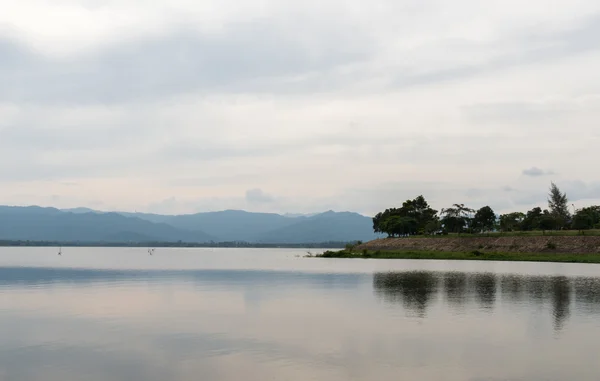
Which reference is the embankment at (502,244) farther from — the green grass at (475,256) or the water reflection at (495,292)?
the water reflection at (495,292)

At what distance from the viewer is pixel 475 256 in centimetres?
15150

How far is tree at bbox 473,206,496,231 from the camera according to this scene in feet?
594

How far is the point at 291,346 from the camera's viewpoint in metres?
32.7

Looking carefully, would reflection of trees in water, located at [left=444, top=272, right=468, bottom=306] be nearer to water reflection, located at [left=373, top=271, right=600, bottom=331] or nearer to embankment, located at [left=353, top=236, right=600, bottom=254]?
water reflection, located at [left=373, top=271, right=600, bottom=331]

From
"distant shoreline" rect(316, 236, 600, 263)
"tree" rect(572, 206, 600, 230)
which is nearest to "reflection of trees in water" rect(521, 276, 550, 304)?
"distant shoreline" rect(316, 236, 600, 263)

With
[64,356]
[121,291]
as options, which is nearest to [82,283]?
[121,291]

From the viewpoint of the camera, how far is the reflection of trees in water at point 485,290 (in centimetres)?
5305

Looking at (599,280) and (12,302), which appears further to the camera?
(599,280)

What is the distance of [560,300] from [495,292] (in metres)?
Answer: 8.69

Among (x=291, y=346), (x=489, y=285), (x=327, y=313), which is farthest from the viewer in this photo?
(x=489, y=285)

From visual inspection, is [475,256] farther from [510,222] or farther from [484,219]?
[510,222]

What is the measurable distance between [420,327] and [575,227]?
14971cm

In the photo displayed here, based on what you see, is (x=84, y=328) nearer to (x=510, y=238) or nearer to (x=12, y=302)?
(x=12, y=302)

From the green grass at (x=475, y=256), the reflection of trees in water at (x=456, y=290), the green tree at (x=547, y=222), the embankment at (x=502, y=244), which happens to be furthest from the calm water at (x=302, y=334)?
the green tree at (x=547, y=222)
